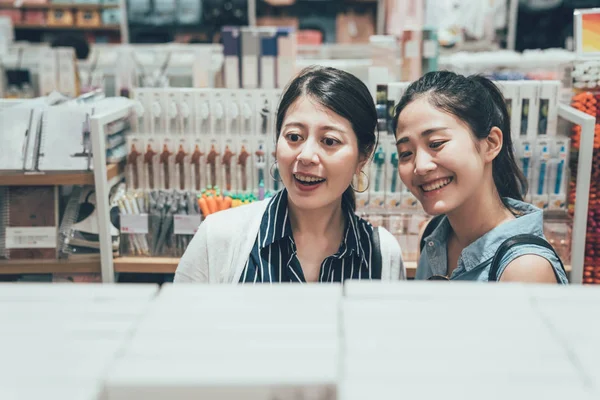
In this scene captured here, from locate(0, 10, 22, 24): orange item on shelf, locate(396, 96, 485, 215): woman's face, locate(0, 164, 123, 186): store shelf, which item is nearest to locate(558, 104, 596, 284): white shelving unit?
locate(396, 96, 485, 215): woman's face

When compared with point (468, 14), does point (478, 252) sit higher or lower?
lower

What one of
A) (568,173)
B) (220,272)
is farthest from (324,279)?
(568,173)

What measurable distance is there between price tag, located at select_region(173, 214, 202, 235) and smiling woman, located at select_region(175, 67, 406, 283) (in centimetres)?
116

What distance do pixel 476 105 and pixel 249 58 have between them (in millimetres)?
1740

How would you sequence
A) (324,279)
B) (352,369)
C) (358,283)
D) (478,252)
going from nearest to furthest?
(352,369) → (358,283) → (478,252) → (324,279)

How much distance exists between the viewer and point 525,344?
633mm

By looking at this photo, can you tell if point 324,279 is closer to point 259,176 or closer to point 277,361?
point 277,361

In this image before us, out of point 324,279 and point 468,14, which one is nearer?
point 324,279

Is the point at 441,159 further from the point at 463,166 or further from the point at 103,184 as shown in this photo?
the point at 103,184

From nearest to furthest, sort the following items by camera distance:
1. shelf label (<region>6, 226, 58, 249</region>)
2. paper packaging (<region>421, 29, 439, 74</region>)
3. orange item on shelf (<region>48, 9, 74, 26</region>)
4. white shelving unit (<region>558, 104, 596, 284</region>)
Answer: white shelving unit (<region>558, 104, 596, 284</region>) → shelf label (<region>6, 226, 58, 249</region>) → paper packaging (<region>421, 29, 439, 74</region>) → orange item on shelf (<region>48, 9, 74, 26</region>)

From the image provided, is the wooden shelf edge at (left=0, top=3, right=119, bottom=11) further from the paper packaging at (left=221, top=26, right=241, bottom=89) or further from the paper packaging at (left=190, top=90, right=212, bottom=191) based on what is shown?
the paper packaging at (left=190, top=90, right=212, bottom=191)

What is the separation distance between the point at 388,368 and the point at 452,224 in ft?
3.63

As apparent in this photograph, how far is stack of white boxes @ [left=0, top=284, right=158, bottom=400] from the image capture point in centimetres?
57

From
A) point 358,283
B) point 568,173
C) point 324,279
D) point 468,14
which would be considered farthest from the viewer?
point 468,14
